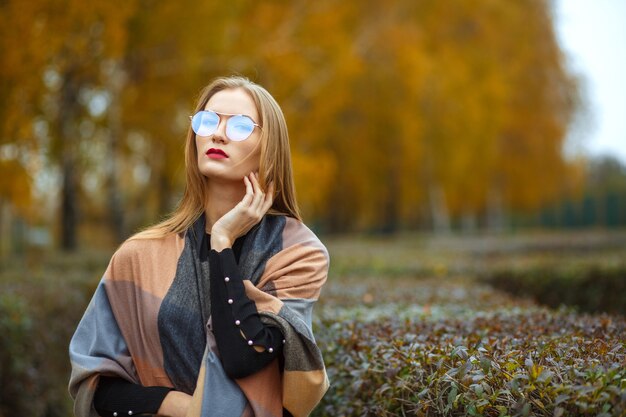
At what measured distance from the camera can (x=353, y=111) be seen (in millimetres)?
22844

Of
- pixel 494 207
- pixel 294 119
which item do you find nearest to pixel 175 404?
pixel 294 119

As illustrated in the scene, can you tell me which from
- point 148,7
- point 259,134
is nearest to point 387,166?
point 148,7

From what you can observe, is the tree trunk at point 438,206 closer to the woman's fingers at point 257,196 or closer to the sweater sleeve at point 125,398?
the woman's fingers at point 257,196

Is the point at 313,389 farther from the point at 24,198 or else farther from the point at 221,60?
the point at 221,60

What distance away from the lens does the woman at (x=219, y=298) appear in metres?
1.99

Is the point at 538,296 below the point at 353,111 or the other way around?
below

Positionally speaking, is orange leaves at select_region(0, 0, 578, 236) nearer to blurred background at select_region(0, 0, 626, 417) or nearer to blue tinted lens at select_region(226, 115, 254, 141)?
blurred background at select_region(0, 0, 626, 417)

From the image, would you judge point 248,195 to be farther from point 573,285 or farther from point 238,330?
point 573,285

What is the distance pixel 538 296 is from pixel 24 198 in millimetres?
6537

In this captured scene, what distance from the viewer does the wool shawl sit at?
200cm

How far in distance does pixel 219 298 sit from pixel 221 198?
409 millimetres

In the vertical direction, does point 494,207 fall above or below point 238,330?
below

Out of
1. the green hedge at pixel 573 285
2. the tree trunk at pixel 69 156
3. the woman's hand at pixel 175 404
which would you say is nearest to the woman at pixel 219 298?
the woman's hand at pixel 175 404

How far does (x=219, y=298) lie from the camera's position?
6.53ft
